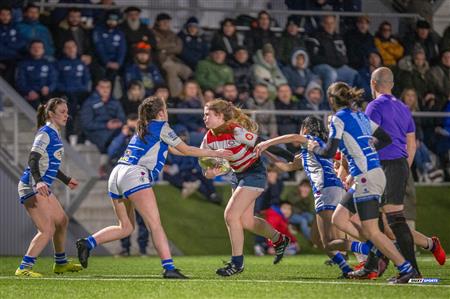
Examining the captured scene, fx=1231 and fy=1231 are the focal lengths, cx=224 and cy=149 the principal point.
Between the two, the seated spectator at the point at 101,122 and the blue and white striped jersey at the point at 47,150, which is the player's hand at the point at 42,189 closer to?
the blue and white striped jersey at the point at 47,150

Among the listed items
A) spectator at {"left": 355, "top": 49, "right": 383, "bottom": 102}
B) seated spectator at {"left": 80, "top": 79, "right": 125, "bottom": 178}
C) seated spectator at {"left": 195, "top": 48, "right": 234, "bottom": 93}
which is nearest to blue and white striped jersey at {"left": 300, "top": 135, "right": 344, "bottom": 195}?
seated spectator at {"left": 80, "top": 79, "right": 125, "bottom": 178}

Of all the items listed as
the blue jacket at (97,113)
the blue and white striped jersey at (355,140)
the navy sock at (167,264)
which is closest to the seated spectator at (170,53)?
the blue jacket at (97,113)

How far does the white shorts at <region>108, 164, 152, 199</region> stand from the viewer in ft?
40.3

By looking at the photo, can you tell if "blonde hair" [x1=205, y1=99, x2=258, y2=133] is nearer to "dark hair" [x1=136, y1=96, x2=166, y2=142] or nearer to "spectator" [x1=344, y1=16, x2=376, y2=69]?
"dark hair" [x1=136, y1=96, x2=166, y2=142]

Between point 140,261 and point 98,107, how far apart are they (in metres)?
3.19

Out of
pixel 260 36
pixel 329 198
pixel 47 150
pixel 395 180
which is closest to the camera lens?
pixel 395 180

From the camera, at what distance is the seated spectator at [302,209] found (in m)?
20.4

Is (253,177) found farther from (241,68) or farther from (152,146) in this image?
(241,68)

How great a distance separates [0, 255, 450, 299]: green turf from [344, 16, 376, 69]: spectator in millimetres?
8028

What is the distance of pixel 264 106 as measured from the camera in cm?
2094

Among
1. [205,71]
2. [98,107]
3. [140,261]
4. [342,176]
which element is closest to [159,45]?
[205,71]

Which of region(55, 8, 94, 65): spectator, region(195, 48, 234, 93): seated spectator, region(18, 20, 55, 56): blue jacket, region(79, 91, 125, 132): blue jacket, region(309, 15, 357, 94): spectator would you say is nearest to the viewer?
region(79, 91, 125, 132): blue jacket

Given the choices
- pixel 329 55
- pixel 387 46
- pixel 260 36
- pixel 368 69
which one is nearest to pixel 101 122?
pixel 260 36

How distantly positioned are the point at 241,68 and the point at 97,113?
325 cm
